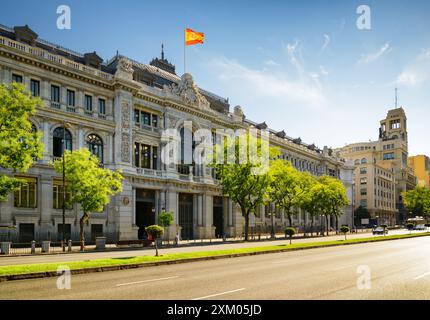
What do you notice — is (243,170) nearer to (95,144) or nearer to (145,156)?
(145,156)

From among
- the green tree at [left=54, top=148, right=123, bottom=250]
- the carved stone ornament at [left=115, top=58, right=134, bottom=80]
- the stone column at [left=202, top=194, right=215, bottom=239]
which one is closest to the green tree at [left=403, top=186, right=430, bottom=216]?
the stone column at [left=202, top=194, right=215, bottom=239]

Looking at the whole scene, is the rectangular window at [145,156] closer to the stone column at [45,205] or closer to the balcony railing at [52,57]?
the balcony railing at [52,57]

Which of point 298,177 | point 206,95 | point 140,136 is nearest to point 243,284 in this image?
point 140,136

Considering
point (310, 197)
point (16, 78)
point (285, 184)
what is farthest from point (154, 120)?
point (310, 197)

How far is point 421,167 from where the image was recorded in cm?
18288

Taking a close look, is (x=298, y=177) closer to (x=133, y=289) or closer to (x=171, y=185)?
(x=171, y=185)

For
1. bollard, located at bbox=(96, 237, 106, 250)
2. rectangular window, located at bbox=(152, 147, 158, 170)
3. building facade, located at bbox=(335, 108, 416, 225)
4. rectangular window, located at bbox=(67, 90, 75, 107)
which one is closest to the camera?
bollard, located at bbox=(96, 237, 106, 250)

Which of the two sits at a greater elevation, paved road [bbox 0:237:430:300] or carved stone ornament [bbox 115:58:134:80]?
carved stone ornament [bbox 115:58:134:80]

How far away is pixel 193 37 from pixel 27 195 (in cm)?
2595

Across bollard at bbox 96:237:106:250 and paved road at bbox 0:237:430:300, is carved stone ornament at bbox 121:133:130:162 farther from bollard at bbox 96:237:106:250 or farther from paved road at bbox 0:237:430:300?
paved road at bbox 0:237:430:300

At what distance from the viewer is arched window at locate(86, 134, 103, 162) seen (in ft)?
138

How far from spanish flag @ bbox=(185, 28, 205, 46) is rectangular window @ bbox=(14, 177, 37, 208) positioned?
933 inches

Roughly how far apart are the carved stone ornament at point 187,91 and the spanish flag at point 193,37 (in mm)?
7348

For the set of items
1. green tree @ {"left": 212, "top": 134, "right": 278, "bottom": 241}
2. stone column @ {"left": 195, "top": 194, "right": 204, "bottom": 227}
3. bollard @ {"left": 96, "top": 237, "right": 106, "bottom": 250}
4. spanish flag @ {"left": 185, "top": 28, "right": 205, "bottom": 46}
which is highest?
spanish flag @ {"left": 185, "top": 28, "right": 205, "bottom": 46}
